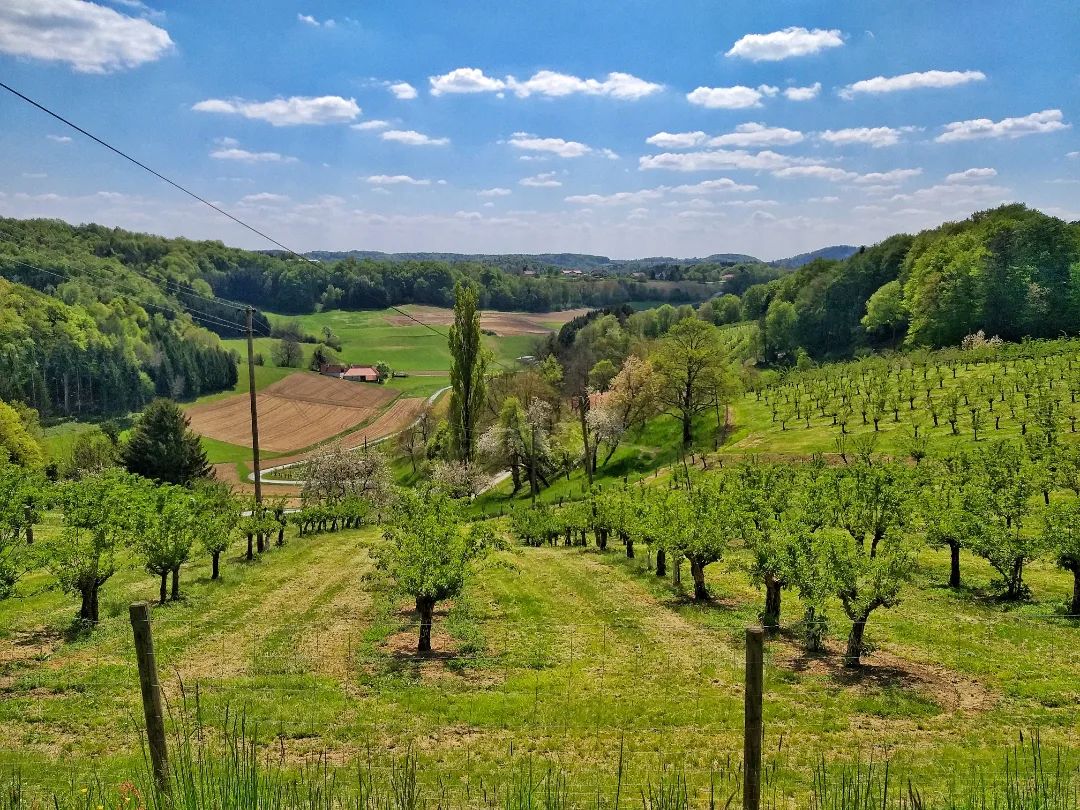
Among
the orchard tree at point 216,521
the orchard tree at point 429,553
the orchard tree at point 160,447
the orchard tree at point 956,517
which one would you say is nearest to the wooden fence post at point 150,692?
the orchard tree at point 429,553

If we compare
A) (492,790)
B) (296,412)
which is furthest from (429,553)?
(296,412)

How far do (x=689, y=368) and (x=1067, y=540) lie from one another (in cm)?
4354

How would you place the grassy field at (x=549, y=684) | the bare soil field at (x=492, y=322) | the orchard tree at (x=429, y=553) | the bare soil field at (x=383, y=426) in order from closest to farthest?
the grassy field at (x=549, y=684) < the orchard tree at (x=429, y=553) < the bare soil field at (x=383, y=426) < the bare soil field at (x=492, y=322)

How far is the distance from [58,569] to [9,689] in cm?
584

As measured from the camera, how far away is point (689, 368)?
203 feet

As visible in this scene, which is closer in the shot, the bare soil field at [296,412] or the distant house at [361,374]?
the bare soil field at [296,412]

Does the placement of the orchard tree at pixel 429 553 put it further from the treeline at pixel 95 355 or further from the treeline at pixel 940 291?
the treeline at pixel 95 355

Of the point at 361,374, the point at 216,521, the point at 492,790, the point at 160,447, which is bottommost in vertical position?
the point at 160,447

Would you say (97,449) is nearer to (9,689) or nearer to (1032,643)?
(9,689)

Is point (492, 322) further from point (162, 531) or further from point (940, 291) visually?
point (162, 531)

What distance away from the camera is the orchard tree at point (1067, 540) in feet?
61.4

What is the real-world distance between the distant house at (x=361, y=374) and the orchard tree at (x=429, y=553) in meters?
114

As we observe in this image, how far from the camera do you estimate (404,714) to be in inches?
542

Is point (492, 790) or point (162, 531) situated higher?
point (162, 531)
